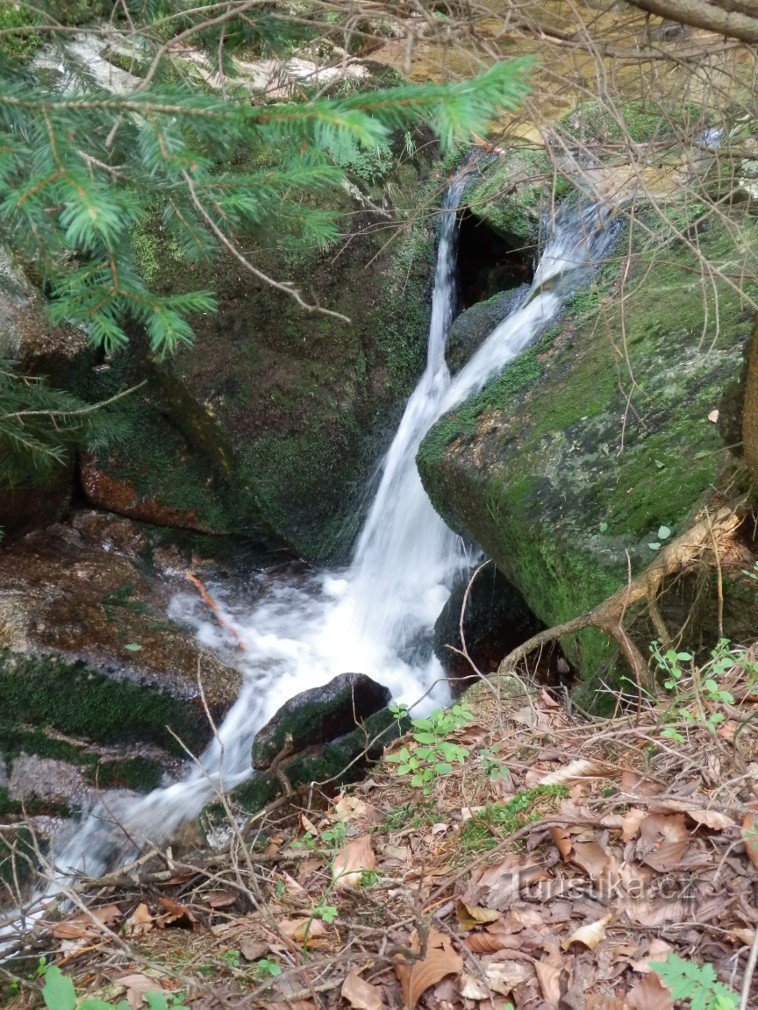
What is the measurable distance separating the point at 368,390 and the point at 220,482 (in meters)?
1.60

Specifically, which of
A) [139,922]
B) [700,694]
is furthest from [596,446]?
[139,922]

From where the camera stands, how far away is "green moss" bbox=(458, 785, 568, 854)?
2.61 m

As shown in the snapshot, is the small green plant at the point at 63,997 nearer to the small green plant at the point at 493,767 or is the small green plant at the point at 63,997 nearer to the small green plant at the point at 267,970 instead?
the small green plant at the point at 267,970

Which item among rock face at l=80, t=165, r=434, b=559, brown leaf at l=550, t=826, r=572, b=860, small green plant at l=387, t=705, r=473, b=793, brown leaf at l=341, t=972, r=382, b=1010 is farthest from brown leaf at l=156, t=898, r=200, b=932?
rock face at l=80, t=165, r=434, b=559

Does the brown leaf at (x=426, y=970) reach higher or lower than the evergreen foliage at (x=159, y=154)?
lower

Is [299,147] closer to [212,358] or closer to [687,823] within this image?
[687,823]

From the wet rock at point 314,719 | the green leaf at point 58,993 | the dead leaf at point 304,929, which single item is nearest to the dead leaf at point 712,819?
the dead leaf at point 304,929

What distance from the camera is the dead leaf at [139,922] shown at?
9.80 ft

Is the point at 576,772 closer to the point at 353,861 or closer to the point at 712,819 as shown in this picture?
the point at 712,819

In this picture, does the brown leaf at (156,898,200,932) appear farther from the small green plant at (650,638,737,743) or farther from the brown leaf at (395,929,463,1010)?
the small green plant at (650,638,737,743)

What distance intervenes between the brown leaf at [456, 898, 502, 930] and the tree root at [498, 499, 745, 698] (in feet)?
3.85

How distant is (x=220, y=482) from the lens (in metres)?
6.79

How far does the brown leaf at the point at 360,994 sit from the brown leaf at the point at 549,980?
1.47 feet

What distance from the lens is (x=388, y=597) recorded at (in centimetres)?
627
